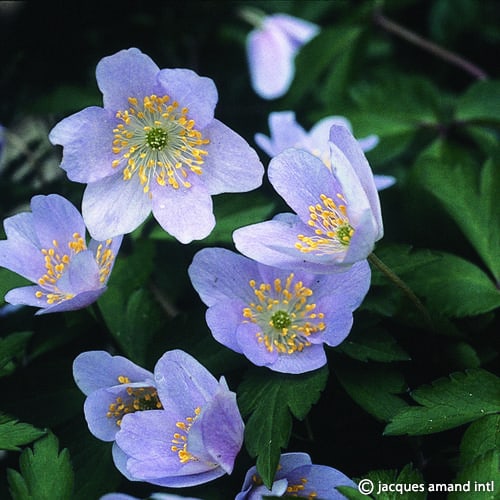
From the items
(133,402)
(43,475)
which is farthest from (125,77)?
(43,475)

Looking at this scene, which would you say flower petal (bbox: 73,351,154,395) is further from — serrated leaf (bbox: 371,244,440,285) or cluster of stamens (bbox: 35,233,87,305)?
serrated leaf (bbox: 371,244,440,285)

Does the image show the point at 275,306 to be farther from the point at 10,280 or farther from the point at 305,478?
the point at 10,280

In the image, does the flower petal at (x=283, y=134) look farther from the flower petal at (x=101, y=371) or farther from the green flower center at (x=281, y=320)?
the flower petal at (x=101, y=371)

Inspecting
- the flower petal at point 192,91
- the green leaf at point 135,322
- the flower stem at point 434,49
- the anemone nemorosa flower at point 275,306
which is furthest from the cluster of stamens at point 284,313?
the flower stem at point 434,49

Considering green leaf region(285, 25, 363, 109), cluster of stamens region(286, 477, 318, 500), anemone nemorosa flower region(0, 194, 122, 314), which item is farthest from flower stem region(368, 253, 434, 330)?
green leaf region(285, 25, 363, 109)

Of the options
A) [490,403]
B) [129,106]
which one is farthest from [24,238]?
[490,403]

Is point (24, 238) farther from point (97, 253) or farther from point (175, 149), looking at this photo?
point (175, 149)
